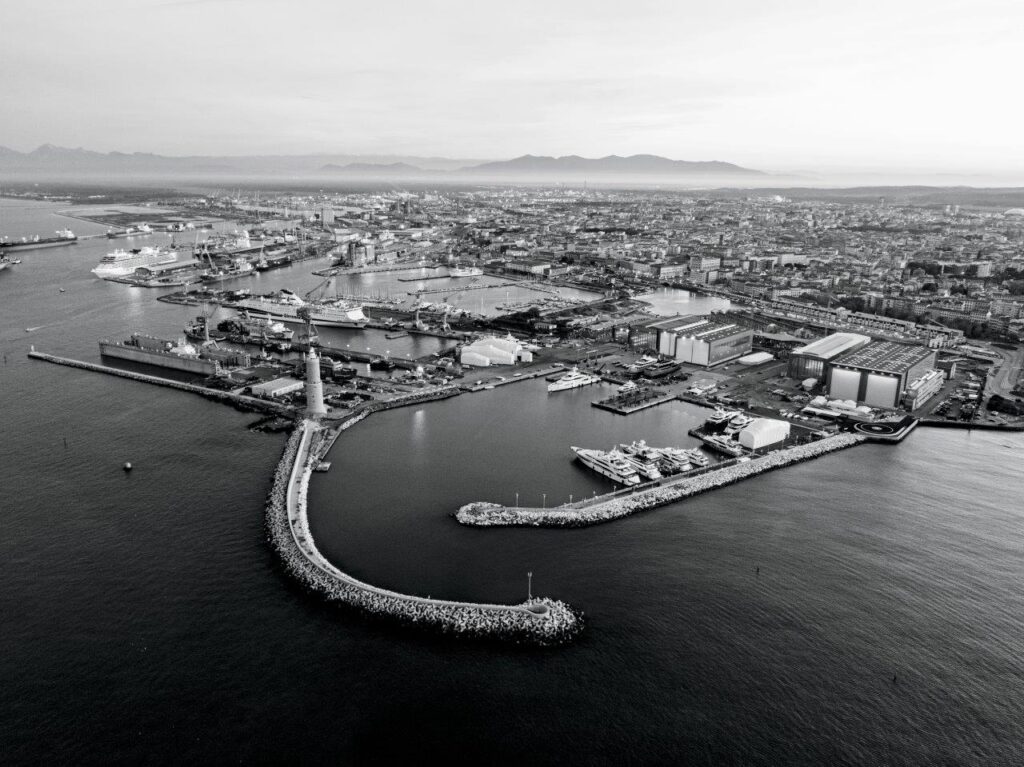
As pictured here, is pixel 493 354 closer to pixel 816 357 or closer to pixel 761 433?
pixel 761 433

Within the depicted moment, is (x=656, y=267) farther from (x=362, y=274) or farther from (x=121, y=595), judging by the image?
(x=121, y=595)

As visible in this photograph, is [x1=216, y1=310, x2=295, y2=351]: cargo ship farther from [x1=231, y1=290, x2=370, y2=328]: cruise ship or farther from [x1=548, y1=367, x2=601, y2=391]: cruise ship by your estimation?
[x1=548, y1=367, x2=601, y2=391]: cruise ship

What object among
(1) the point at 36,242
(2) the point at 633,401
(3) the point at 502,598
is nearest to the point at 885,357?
(2) the point at 633,401

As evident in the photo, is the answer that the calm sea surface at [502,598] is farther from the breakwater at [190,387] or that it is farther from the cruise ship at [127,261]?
the cruise ship at [127,261]

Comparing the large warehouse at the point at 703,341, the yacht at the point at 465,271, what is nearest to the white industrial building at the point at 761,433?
the large warehouse at the point at 703,341

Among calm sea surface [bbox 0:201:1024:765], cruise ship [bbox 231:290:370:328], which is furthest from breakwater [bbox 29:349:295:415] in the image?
cruise ship [bbox 231:290:370:328]

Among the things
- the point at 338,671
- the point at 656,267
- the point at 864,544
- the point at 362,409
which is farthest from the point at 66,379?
the point at 656,267

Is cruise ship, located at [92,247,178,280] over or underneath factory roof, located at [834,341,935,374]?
underneath
